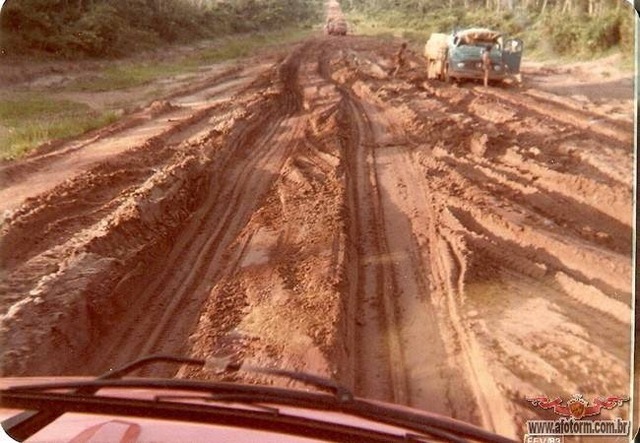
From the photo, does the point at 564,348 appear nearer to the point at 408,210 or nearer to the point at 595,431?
the point at 595,431

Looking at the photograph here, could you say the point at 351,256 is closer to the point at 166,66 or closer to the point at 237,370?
the point at 237,370

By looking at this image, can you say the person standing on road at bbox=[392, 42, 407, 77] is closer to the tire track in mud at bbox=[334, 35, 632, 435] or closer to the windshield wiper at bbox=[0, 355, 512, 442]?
the tire track in mud at bbox=[334, 35, 632, 435]

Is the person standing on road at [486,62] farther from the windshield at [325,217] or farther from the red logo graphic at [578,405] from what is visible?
the red logo graphic at [578,405]

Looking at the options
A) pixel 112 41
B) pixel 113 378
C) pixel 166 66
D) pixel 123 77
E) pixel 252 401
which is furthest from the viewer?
pixel 166 66

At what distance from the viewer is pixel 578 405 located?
222 cm

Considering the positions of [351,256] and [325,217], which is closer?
[351,256]

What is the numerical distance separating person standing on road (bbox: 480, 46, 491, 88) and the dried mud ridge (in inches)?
4.1

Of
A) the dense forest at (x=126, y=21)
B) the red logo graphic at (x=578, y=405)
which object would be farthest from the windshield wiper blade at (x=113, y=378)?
the dense forest at (x=126, y=21)

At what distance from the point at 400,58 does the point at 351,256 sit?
2647 mm

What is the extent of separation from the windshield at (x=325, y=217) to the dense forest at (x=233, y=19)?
0.02 m

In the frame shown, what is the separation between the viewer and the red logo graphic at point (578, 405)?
2207mm

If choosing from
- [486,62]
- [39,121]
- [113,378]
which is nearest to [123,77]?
[39,121]

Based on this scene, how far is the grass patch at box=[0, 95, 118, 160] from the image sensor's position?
2654 mm

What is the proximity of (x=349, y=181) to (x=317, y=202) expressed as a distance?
50cm
